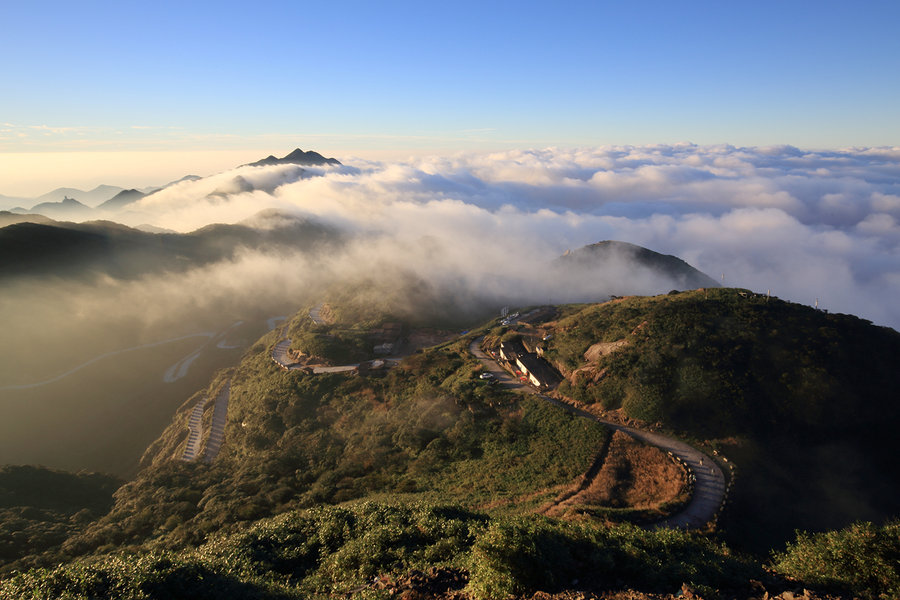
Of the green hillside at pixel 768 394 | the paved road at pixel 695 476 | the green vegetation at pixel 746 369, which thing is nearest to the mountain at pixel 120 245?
the green hillside at pixel 768 394

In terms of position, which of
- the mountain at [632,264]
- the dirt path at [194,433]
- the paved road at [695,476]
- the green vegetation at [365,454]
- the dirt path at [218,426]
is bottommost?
the dirt path at [194,433]

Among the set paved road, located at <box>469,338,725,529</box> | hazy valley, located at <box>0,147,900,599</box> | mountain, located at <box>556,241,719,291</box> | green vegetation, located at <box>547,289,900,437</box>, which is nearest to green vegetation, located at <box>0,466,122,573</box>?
hazy valley, located at <box>0,147,900,599</box>

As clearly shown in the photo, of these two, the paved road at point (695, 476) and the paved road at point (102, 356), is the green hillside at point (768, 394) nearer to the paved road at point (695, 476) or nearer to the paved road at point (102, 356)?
the paved road at point (695, 476)

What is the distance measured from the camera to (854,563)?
57.7 feet

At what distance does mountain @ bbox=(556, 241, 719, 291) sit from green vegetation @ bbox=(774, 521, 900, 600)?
81.6 meters

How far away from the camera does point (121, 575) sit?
1539cm

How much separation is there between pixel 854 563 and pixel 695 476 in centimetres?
1148

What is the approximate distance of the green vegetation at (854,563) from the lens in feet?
54.1

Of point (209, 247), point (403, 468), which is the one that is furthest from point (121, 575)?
point (209, 247)

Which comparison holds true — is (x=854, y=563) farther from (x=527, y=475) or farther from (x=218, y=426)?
(x=218, y=426)

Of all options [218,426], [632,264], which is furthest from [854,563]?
[632,264]

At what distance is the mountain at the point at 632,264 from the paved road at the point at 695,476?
67.0 metres

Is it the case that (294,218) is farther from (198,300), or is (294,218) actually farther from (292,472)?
Answer: (292,472)

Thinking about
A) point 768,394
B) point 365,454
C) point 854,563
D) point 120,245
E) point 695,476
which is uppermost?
point 120,245
